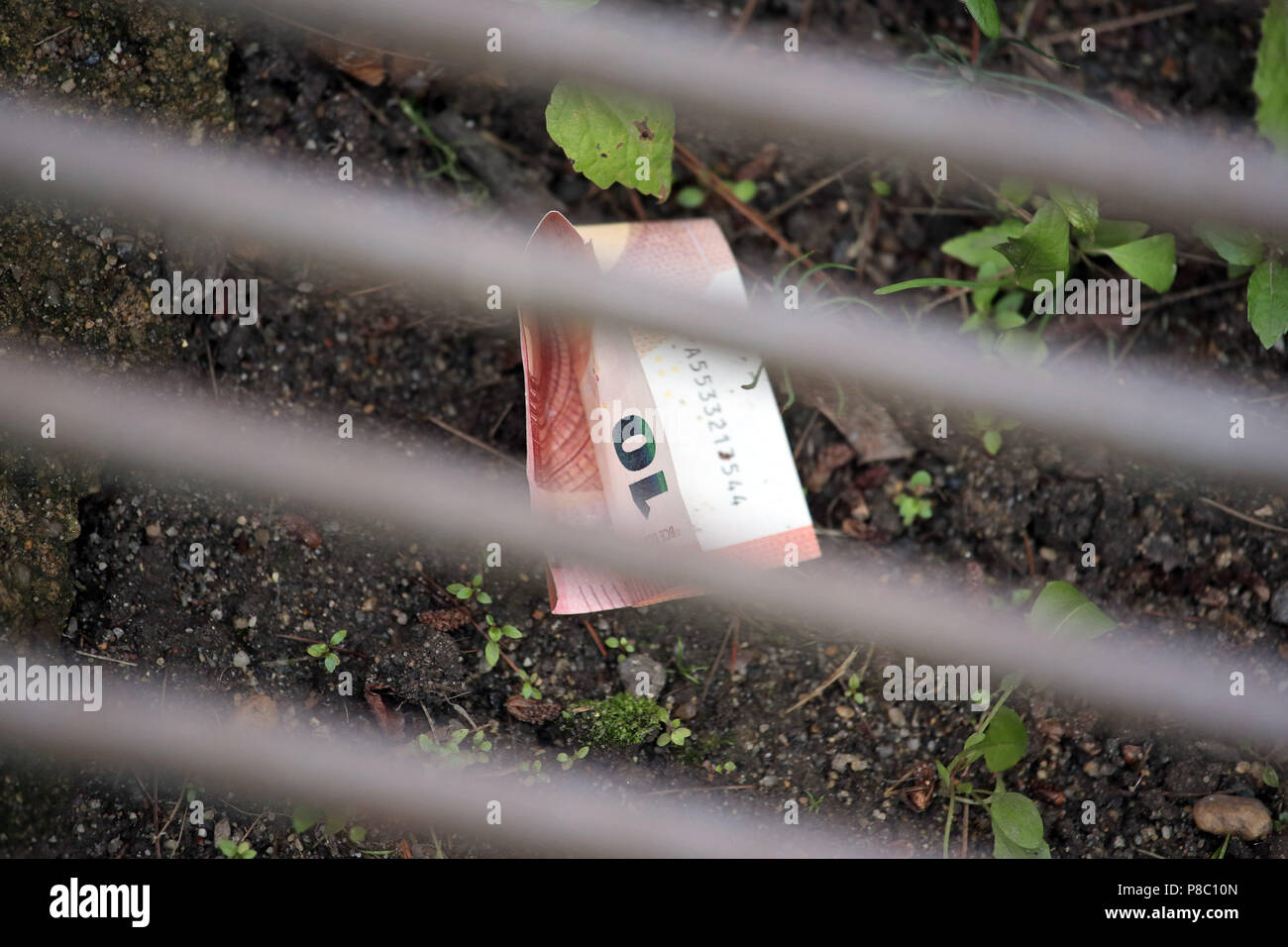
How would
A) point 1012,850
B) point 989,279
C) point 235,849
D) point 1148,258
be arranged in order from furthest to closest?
point 989,279
point 1148,258
point 1012,850
point 235,849

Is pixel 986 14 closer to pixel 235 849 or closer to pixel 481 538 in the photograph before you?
pixel 481 538

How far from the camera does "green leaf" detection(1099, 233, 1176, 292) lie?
1.70 metres

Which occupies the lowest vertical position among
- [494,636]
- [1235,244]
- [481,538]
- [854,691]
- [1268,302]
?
[854,691]

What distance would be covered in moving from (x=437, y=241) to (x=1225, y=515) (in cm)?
143

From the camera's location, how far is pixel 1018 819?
→ 1580 mm

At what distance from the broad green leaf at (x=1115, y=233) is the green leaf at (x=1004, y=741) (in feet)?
2.65

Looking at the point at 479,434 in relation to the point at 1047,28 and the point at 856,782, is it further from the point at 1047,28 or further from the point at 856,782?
the point at 1047,28

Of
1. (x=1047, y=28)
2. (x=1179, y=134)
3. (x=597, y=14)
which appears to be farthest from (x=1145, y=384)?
(x=597, y=14)

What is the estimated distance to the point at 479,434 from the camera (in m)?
1.71

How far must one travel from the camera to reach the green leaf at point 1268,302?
1.65 m

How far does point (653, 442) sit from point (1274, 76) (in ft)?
4.26

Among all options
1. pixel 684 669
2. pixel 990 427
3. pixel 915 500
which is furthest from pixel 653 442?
pixel 990 427
